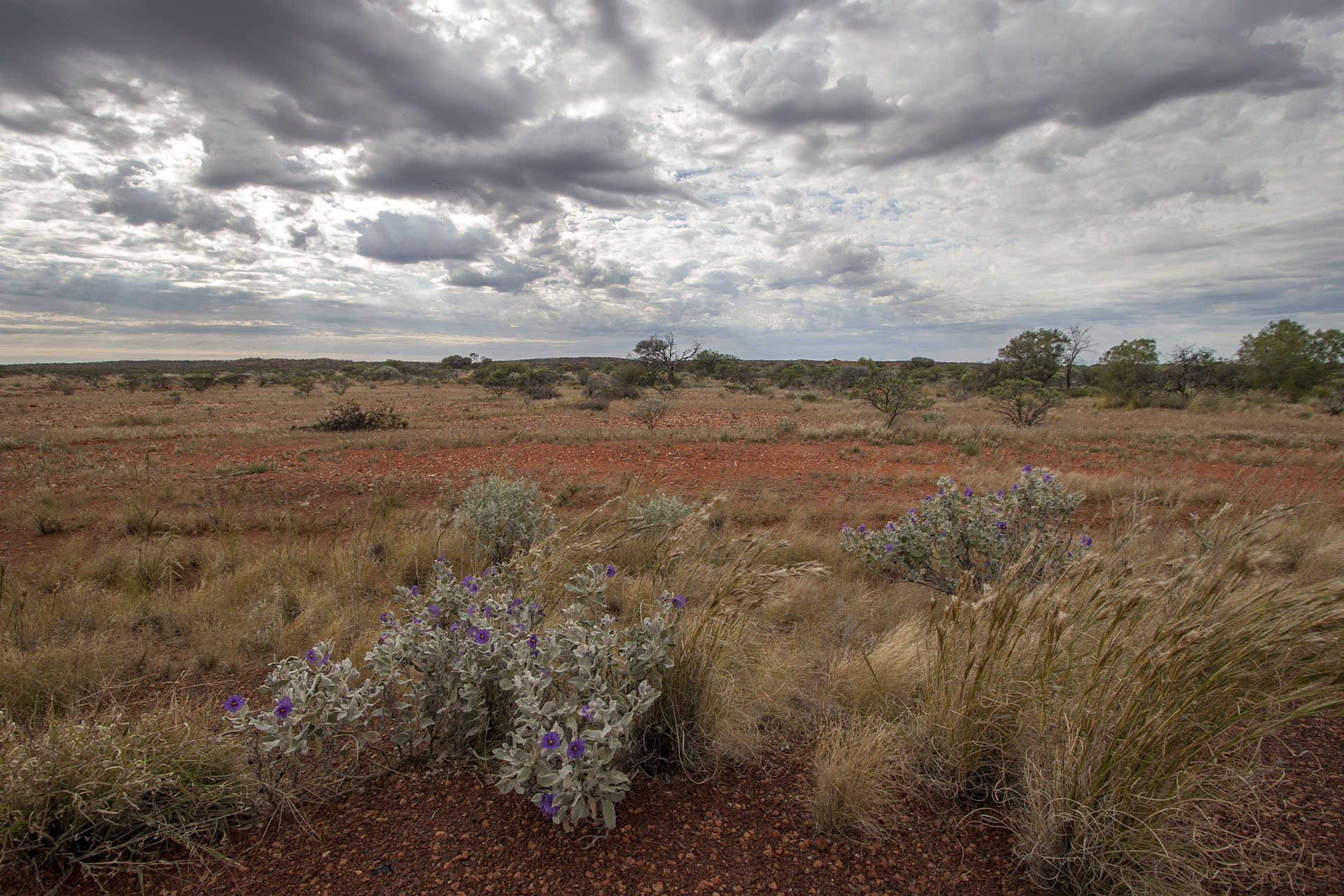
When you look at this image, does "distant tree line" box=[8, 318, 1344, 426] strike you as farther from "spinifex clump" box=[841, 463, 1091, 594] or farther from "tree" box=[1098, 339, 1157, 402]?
"spinifex clump" box=[841, 463, 1091, 594]

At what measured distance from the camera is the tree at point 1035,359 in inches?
1513

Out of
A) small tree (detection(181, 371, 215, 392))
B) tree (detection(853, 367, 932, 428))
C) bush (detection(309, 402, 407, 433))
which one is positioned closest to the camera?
bush (detection(309, 402, 407, 433))

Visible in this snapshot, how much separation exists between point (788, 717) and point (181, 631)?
4.20 metres

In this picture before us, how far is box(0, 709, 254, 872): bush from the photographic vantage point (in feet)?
5.70

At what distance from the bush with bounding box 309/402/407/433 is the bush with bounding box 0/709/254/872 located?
16.2 meters

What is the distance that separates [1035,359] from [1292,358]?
13.2 metres

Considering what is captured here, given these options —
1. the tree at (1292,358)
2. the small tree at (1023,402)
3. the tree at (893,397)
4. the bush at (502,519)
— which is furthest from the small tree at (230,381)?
the tree at (1292,358)

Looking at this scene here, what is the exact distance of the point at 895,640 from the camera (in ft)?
10.7

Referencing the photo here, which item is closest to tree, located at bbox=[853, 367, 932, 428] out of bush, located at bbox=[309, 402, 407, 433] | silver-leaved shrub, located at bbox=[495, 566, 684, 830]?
bush, located at bbox=[309, 402, 407, 433]

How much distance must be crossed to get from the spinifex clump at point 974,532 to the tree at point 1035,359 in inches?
1515

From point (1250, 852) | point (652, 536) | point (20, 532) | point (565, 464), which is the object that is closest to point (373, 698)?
point (1250, 852)

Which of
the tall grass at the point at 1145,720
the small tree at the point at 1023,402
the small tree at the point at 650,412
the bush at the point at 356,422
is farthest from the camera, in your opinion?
the small tree at the point at 1023,402

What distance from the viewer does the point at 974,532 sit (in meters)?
4.23

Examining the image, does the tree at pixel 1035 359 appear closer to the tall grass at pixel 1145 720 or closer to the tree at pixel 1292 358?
the tree at pixel 1292 358
